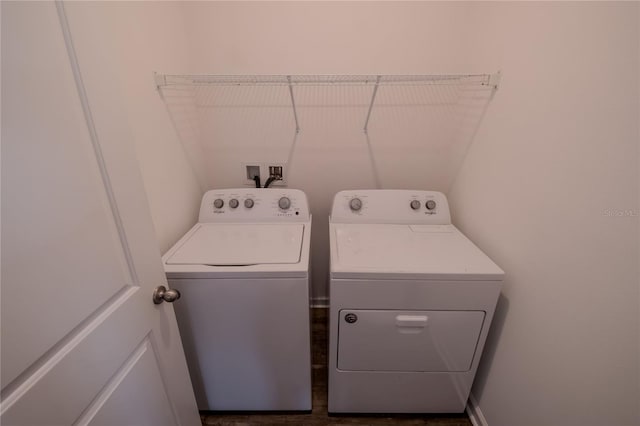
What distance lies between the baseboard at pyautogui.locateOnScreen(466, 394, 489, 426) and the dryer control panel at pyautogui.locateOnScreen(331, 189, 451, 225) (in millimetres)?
1006

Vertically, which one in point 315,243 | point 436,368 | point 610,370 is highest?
point 610,370

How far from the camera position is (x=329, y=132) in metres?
1.69

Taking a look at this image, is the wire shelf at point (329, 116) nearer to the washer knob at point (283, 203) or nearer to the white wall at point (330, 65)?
the white wall at point (330, 65)

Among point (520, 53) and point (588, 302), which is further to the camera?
point (520, 53)

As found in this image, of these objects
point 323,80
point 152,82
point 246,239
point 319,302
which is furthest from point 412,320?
point 152,82

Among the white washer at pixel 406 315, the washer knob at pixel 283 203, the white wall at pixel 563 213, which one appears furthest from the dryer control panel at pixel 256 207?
the white wall at pixel 563 213

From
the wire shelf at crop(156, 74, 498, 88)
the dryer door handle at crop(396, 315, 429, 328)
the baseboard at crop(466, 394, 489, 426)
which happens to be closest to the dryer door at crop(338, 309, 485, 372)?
the dryer door handle at crop(396, 315, 429, 328)

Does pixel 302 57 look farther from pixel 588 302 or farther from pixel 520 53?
pixel 588 302

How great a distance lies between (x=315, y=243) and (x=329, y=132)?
85cm

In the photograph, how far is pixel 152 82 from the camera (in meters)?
1.20

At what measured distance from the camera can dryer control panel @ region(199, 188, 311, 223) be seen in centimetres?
155

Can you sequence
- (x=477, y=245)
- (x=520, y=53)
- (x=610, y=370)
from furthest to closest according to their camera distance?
(x=477, y=245), (x=520, y=53), (x=610, y=370)

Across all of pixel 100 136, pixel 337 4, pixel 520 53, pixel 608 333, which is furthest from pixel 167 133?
pixel 608 333

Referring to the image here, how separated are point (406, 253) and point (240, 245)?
0.82m
